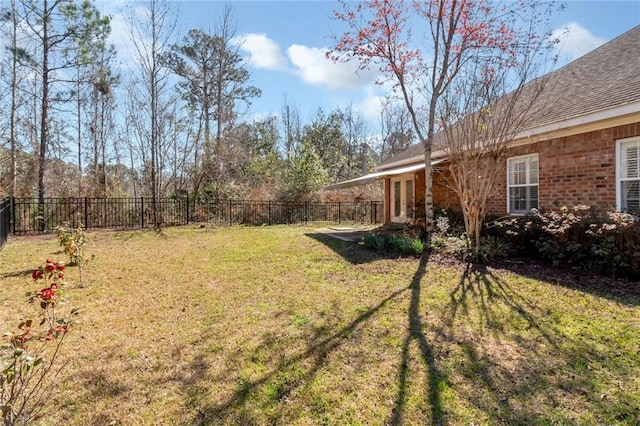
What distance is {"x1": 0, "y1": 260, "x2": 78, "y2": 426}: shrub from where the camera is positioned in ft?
7.24

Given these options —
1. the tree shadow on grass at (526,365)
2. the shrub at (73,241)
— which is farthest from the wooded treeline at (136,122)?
the tree shadow on grass at (526,365)

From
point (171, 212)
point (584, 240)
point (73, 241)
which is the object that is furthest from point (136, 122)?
point (584, 240)

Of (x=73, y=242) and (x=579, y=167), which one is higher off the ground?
(x=579, y=167)

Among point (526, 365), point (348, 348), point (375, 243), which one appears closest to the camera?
point (526, 365)

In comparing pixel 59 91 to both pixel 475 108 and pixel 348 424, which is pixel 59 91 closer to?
pixel 475 108

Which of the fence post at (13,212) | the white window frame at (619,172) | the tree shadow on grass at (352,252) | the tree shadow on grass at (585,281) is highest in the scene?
the white window frame at (619,172)

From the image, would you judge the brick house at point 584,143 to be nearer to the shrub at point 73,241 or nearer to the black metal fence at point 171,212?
the shrub at point 73,241

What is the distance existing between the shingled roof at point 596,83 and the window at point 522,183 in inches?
49.6

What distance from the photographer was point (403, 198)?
15.8 m

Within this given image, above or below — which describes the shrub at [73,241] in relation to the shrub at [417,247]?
above

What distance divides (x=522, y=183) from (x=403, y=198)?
6036 mm

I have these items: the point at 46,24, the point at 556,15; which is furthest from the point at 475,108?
the point at 46,24

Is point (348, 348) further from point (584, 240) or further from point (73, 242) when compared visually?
point (73, 242)

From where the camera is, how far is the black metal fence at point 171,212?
1496cm
